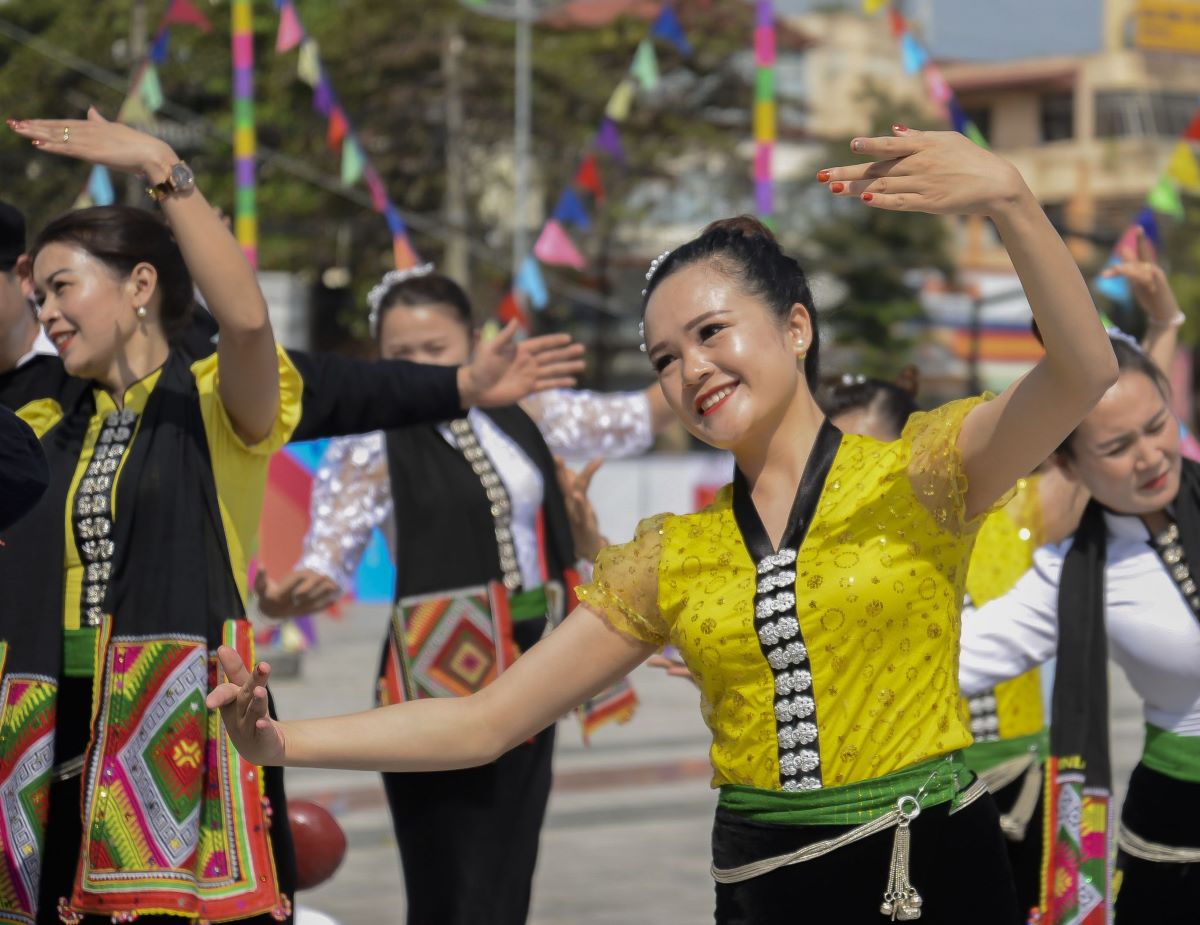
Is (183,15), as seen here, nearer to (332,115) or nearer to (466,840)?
(332,115)

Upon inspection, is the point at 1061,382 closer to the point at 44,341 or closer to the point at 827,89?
→ the point at 44,341

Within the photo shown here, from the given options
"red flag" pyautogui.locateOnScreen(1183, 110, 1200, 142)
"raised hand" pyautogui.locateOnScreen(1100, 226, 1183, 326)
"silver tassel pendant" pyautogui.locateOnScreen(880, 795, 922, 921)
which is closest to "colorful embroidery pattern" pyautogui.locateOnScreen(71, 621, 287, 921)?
"silver tassel pendant" pyautogui.locateOnScreen(880, 795, 922, 921)

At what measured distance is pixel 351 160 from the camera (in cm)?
991

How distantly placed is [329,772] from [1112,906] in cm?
492

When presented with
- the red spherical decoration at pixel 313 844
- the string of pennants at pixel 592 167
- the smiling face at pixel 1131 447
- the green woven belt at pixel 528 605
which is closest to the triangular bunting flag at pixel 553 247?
the string of pennants at pixel 592 167

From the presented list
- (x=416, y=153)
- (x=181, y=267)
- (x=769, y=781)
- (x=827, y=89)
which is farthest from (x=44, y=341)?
(x=827, y=89)

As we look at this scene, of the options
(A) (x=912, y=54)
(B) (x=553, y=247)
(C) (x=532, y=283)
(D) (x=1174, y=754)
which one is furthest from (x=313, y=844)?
(A) (x=912, y=54)

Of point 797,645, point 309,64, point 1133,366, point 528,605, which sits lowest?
point 528,605

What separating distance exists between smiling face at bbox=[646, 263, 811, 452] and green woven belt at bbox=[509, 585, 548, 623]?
1.94m

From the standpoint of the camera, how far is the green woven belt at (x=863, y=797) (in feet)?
8.36

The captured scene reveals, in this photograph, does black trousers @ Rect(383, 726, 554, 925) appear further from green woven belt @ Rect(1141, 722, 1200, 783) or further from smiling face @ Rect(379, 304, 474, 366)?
green woven belt @ Rect(1141, 722, 1200, 783)

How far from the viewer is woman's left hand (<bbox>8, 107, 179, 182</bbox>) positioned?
3031 mm

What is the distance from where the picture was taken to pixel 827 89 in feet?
144

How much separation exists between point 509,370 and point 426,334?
1.13 metres
